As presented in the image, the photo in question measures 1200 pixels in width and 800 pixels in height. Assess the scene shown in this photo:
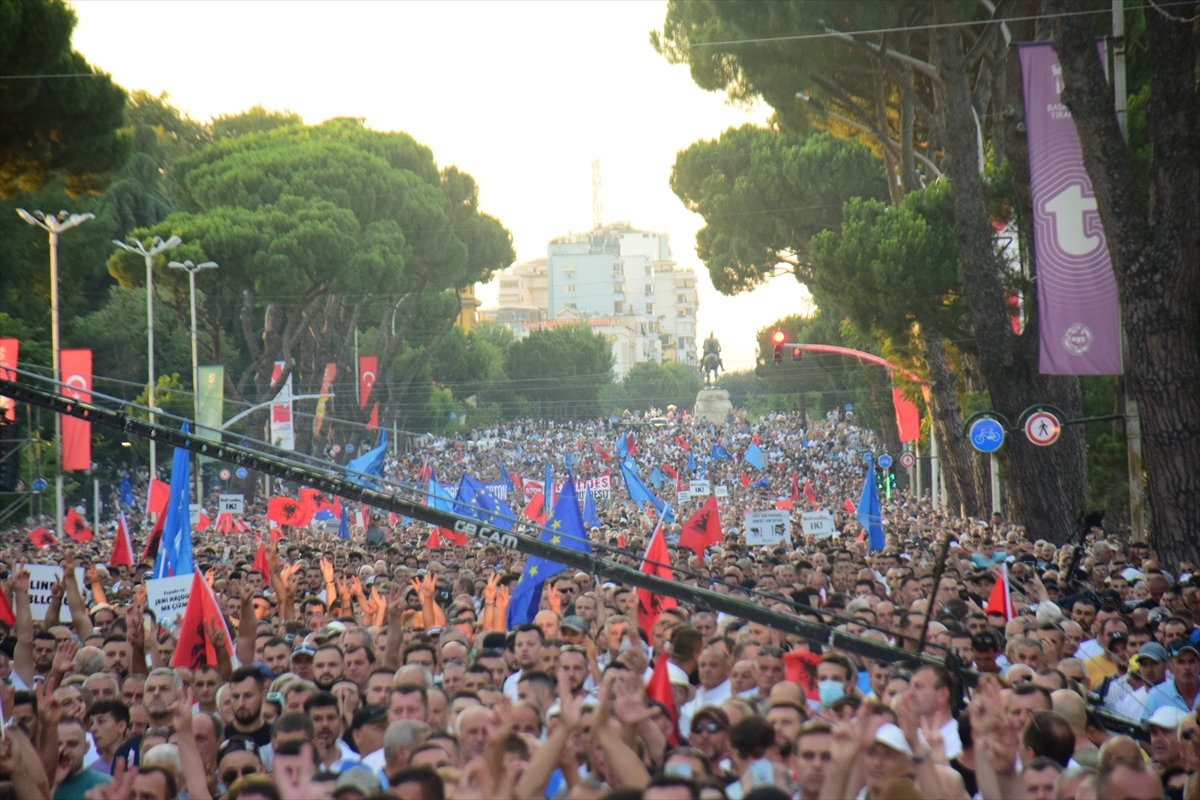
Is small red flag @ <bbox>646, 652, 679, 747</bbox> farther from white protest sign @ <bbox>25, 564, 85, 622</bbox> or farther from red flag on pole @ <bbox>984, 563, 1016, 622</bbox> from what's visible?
white protest sign @ <bbox>25, 564, 85, 622</bbox>

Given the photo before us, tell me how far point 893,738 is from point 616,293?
161918 mm

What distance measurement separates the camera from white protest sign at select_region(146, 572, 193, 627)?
8742 millimetres

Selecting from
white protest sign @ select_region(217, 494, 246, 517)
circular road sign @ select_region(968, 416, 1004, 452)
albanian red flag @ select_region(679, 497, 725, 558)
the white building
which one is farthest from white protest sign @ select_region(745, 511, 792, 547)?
the white building

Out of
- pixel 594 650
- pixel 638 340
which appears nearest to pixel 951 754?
pixel 594 650

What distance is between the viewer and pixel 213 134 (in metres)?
58.2

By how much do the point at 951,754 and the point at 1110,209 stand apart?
9.19 meters

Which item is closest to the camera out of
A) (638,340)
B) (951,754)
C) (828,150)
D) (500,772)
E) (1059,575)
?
(500,772)

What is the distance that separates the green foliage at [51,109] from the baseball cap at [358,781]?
30.0ft

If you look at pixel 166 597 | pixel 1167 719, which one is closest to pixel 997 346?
pixel 166 597

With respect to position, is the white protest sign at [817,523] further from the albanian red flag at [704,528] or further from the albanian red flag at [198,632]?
the albanian red flag at [198,632]

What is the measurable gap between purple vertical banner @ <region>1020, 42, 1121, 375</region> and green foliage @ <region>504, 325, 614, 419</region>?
70.3 meters

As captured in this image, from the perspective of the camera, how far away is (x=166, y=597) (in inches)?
349

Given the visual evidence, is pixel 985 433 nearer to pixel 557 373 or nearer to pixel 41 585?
pixel 41 585

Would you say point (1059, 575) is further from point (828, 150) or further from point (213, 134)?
point (213, 134)
